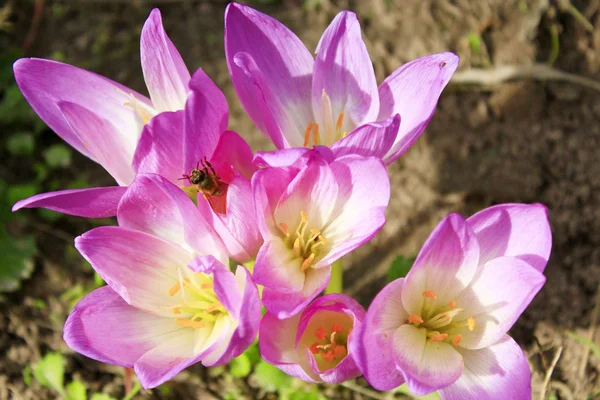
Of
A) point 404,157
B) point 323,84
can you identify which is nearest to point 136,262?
point 323,84

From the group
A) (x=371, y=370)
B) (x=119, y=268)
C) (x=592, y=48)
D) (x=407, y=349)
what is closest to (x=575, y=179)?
(x=592, y=48)

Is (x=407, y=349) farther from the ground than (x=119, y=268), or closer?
closer

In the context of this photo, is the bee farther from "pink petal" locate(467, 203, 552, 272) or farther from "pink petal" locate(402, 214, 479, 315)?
"pink petal" locate(467, 203, 552, 272)

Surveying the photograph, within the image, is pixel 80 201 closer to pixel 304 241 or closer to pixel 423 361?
pixel 304 241

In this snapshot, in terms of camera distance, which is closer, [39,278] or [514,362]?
[514,362]

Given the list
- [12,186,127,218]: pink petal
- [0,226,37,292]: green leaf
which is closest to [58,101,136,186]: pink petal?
[12,186,127,218]: pink petal

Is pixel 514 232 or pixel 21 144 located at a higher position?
pixel 514 232

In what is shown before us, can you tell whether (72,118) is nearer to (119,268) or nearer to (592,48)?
(119,268)
